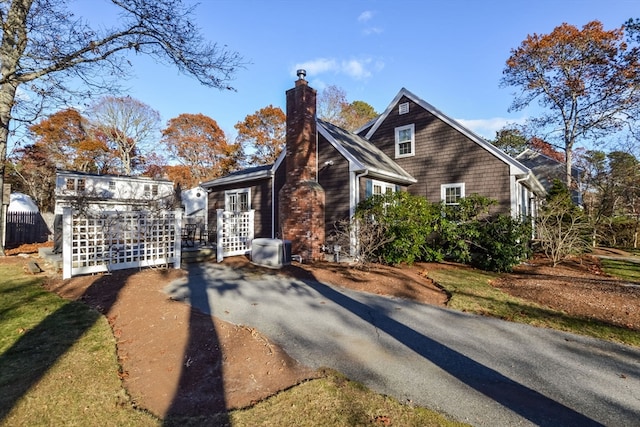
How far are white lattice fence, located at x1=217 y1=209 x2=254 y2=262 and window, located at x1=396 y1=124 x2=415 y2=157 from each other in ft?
24.7

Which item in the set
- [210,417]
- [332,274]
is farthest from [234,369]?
[332,274]

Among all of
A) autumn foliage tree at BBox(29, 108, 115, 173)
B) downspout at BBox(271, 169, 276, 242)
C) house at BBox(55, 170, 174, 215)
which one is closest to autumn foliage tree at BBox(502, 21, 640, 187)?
downspout at BBox(271, 169, 276, 242)

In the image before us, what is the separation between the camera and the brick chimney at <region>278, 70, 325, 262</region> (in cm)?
1035

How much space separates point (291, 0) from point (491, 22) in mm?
7650

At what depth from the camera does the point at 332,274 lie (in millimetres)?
8250

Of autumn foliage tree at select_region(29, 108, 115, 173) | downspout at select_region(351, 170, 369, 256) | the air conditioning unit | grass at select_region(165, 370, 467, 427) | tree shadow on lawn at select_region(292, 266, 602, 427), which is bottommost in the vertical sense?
tree shadow on lawn at select_region(292, 266, 602, 427)

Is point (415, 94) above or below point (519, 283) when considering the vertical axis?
above

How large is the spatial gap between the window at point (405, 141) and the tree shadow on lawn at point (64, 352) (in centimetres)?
1171

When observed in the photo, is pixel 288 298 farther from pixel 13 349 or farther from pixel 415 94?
pixel 415 94

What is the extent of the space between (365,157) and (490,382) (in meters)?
9.65

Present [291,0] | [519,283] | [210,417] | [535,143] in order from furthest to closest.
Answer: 1. [535,143]
2. [291,0]
3. [519,283]
4. [210,417]

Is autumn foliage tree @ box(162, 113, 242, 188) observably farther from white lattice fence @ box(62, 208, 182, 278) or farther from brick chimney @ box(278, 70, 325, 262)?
white lattice fence @ box(62, 208, 182, 278)

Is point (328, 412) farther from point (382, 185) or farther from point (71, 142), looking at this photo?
point (71, 142)

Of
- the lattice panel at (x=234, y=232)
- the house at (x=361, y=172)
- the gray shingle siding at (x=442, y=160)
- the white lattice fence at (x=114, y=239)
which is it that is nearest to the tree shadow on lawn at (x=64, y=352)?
the white lattice fence at (x=114, y=239)
